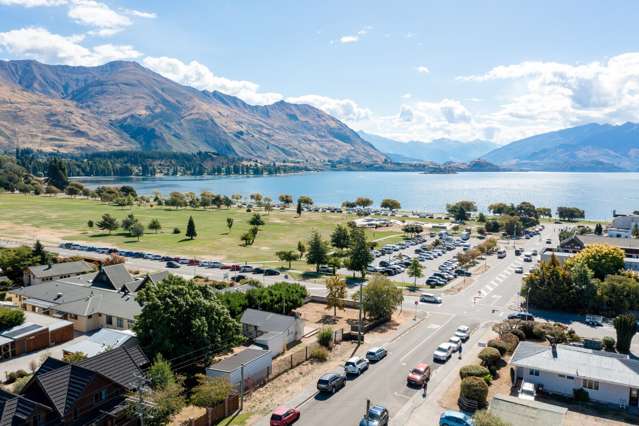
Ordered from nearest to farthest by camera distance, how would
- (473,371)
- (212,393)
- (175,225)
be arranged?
1. (212,393)
2. (473,371)
3. (175,225)

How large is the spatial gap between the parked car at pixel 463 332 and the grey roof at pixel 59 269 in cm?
4885

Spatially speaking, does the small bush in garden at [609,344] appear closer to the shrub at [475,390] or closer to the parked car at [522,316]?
the parked car at [522,316]

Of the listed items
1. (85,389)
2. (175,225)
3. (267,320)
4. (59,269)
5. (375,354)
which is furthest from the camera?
(175,225)

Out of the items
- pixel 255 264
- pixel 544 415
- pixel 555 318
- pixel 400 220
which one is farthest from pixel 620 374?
pixel 400 220

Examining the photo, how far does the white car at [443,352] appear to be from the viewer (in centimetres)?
3628

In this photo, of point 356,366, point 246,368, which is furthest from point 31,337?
point 356,366

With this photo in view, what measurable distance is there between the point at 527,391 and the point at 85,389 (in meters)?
27.9

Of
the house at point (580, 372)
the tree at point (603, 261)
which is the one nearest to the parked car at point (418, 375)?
the house at point (580, 372)

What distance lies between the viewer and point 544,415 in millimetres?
26156

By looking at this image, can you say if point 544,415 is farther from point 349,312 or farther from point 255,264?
point 255,264

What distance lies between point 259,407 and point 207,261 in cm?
4720

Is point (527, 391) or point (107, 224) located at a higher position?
point (107, 224)

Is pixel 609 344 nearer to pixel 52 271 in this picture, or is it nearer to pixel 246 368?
pixel 246 368

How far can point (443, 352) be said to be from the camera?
1443 inches
